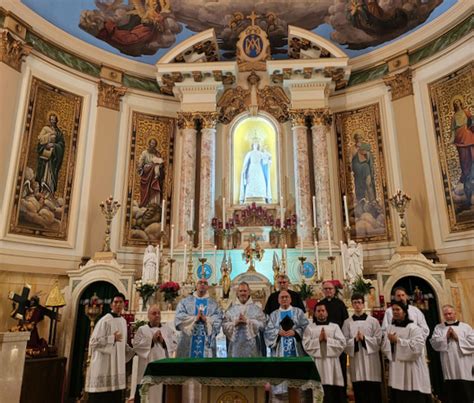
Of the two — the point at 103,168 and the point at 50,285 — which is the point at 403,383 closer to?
the point at 50,285

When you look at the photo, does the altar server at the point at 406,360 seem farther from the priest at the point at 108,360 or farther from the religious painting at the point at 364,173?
the religious painting at the point at 364,173

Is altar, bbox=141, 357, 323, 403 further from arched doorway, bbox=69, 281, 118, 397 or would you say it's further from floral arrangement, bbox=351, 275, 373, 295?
arched doorway, bbox=69, 281, 118, 397

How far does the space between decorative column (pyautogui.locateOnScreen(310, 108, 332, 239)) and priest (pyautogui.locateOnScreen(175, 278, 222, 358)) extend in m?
5.43

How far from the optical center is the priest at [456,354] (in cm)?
617

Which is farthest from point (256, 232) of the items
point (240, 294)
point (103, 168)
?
point (240, 294)

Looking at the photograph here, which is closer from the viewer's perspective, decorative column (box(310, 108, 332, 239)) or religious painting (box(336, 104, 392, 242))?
decorative column (box(310, 108, 332, 239))

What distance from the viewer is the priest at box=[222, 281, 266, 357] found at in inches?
221

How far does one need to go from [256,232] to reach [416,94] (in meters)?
5.74

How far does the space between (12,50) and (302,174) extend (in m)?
7.90

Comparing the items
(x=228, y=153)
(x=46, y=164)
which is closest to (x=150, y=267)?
(x=46, y=164)

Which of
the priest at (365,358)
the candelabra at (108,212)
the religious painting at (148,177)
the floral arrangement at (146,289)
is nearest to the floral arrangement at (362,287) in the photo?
the priest at (365,358)

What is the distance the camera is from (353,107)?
40.4 ft

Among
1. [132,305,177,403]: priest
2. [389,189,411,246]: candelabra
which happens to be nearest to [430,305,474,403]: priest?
[389,189,411,246]: candelabra

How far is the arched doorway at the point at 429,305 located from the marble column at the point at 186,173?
5383mm
